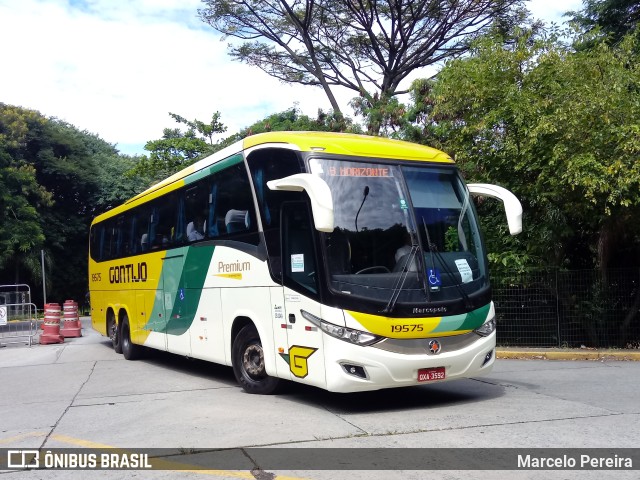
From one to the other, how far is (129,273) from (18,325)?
7.01 m

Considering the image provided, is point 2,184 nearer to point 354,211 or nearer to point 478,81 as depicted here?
point 478,81

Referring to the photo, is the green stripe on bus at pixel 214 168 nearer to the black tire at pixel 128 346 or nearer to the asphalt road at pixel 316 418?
the asphalt road at pixel 316 418

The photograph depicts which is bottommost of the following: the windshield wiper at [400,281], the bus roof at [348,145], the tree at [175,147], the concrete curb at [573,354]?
the concrete curb at [573,354]

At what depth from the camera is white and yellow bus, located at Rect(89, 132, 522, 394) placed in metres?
7.66

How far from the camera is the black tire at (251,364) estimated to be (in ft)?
30.7

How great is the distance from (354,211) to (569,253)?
965 cm

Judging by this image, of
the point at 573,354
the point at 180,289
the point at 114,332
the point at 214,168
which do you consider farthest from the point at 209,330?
the point at 573,354

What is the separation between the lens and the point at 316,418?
7.80 m

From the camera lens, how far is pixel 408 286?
7.86m

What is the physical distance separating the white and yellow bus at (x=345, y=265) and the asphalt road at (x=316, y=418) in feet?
1.85

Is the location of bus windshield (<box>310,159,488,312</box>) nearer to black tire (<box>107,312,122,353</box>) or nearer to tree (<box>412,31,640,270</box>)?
tree (<box>412,31,640,270</box>)

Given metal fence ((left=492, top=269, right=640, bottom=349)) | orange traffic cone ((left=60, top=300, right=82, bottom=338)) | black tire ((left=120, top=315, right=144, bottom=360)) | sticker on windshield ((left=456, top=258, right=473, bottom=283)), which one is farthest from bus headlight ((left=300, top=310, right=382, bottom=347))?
orange traffic cone ((left=60, top=300, right=82, bottom=338))

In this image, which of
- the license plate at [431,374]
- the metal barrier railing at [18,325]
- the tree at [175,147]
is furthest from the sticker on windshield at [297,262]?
Result: the tree at [175,147]

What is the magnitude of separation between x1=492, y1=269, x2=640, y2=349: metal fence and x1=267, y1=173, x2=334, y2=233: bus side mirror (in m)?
8.15
